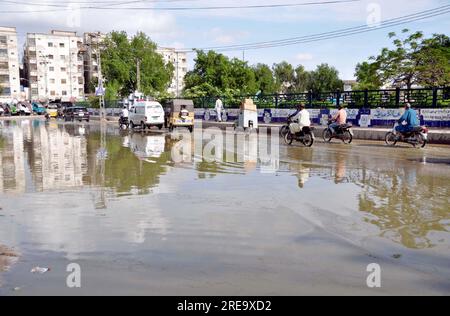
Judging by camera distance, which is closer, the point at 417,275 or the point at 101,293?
the point at 101,293

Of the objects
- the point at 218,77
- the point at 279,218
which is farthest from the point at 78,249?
the point at 218,77

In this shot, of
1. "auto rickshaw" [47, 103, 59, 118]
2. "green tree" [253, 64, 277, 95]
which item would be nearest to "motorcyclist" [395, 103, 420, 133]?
"auto rickshaw" [47, 103, 59, 118]

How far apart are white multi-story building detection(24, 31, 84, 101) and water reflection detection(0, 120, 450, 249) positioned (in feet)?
294

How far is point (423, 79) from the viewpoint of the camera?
39250 millimetres

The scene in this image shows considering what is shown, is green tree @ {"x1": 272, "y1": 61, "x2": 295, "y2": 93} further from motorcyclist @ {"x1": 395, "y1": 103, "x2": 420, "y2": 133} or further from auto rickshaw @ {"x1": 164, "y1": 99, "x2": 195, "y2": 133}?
motorcyclist @ {"x1": 395, "y1": 103, "x2": 420, "y2": 133}

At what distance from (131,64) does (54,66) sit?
104ft

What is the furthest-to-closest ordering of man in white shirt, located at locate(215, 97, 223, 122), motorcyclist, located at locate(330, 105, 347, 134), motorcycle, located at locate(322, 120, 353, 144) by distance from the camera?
man in white shirt, located at locate(215, 97, 223, 122) → motorcyclist, located at locate(330, 105, 347, 134) → motorcycle, located at locate(322, 120, 353, 144)

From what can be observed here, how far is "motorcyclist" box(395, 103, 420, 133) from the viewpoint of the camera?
1627 cm

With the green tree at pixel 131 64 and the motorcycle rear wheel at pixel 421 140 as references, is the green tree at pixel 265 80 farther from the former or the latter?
the motorcycle rear wheel at pixel 421 140

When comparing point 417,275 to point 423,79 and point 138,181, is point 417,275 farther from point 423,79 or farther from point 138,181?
point 423,79

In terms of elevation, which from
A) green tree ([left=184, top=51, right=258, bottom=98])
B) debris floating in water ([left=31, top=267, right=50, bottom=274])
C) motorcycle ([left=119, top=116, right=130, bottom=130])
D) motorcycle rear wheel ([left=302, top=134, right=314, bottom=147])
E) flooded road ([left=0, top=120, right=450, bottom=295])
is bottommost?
debris floating in water ([left=31, top=267, right=50, bottom=274])

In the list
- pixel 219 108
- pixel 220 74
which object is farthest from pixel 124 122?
pixel 220 74

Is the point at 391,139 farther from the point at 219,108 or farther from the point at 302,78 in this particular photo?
the point at 302,78
